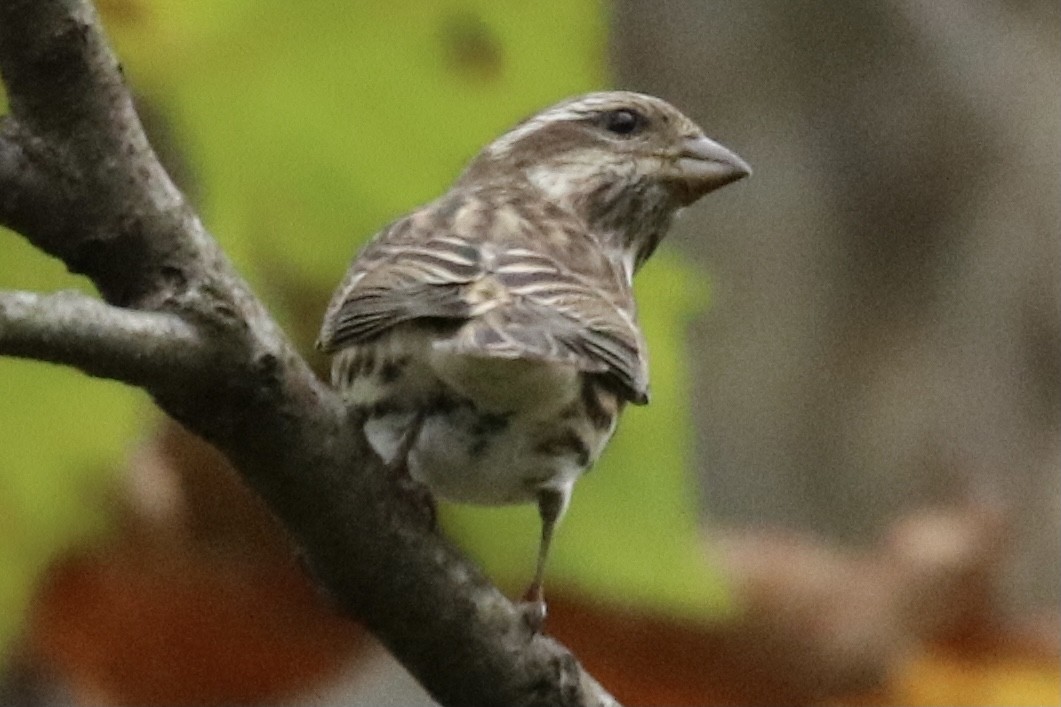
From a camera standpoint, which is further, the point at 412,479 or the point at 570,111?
the point at 570,111

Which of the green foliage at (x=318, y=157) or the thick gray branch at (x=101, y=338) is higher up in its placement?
the green foliage at (x=318, y=157)

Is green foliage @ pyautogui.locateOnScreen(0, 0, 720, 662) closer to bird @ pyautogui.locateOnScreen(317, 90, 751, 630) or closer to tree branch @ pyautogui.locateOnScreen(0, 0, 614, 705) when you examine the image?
bird @ pyautogui.locateOnScreen(317, 90, 751, 630)

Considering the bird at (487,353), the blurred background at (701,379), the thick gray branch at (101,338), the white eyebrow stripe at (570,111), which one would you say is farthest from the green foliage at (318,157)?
the thick gray branch at (101,338)

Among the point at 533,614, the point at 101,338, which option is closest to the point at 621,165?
the point at 533,614

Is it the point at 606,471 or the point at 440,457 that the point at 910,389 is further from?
the point at 440,457

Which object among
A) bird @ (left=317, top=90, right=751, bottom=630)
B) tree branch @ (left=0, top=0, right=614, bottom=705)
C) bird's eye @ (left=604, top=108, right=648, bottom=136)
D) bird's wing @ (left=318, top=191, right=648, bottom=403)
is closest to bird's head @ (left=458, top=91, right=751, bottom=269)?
bird's eye @ (left=604, top=108, right=648, bottom=136)

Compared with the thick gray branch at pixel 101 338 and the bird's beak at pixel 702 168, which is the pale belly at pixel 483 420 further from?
the bird's beak at pixel 702 168

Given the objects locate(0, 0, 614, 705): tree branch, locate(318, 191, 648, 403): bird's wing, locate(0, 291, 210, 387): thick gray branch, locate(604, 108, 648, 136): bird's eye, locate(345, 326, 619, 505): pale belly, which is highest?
locate(604, 108, 648, 136): bird's eye

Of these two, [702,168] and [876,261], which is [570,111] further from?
[876,261]
